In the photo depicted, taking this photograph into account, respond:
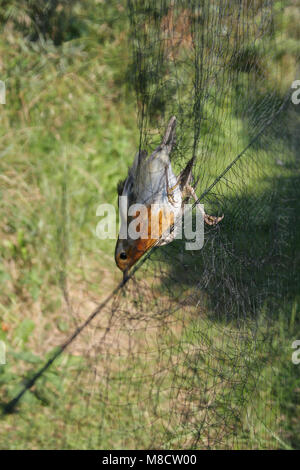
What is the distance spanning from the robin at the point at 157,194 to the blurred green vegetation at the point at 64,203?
383 millimetres

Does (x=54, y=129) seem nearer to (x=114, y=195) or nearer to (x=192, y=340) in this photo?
(x=114, y=195)

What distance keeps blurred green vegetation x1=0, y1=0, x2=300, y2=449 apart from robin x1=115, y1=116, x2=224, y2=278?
383 millimetres

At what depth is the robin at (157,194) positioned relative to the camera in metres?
0.82

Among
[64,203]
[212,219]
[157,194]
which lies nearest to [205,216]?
[212,219]

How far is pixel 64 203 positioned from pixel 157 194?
97cm

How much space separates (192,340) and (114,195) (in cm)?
104

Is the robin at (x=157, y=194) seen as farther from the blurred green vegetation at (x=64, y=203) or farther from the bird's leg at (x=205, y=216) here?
the blurred green vegetation at (x=64, y=203)

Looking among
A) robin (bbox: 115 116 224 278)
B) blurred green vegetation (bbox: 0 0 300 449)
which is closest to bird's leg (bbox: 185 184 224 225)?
robin (bbox: 115 116 224 278)

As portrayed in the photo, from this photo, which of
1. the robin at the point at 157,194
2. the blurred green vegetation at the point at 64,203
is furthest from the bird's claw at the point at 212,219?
the blurred green vegetation at the point at 64,203

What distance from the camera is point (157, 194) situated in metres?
0.82

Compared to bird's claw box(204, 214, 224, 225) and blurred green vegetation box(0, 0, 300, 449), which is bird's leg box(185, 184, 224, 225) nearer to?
bird's claw box(204, 214, 224, 225)

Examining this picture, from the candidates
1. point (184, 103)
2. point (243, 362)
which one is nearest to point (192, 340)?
point (243, 362)

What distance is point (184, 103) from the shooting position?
832mm

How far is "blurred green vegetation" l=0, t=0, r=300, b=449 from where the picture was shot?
1248mm
